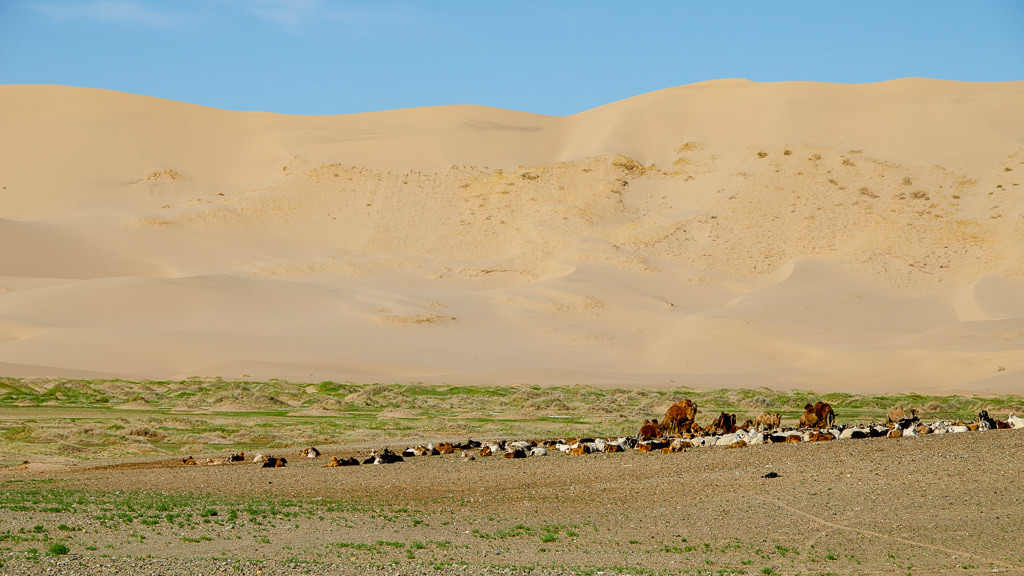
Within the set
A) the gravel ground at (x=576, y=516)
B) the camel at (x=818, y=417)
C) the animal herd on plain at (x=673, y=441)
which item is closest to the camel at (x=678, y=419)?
the animal herd on plain at (x=673, y=441)

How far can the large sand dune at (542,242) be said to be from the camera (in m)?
52.3

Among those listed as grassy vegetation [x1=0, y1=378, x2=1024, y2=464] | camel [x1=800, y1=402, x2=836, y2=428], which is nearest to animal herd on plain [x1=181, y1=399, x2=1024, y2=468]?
camel [x1=800, y1=402, x2=836, y2=428]

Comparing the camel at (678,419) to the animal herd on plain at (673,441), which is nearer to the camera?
the animal herd on plain at (673,441)

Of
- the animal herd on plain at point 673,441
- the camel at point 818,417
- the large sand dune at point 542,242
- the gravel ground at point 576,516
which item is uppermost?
the large sand dune at point 542,242

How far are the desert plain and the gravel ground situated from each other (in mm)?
73

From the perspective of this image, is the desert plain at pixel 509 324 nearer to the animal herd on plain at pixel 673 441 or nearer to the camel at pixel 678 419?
the animal herd on plain at pixel 673 441

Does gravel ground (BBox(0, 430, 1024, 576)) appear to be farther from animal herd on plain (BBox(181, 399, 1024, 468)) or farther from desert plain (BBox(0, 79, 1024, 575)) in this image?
animal herd on plain (BBox(181, 399, 1024, 468))

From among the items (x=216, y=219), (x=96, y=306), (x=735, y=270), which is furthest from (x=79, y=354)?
(x=735, y=270)

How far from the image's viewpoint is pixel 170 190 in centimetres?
8212

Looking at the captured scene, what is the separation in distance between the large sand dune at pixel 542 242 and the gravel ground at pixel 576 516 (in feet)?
96.1

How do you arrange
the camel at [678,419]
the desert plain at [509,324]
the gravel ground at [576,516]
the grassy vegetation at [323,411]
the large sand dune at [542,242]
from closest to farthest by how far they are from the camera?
the gravel ground at [576,516] < the desert plain at [509,324] < the camel at [678,419] < the grassy vegetation at [323,411] < the large sand dune at [542,242]

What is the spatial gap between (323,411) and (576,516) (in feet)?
66.4

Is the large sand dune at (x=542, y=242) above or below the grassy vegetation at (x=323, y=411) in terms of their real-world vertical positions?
above

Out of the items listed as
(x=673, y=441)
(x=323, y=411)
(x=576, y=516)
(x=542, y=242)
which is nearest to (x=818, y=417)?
(x=673, y=441)
